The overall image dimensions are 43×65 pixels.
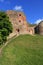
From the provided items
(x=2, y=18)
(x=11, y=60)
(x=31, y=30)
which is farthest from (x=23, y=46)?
(x=31, y=30)

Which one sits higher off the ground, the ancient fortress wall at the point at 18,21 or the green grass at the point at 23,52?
the ancient fortress wall at the point at 18,21

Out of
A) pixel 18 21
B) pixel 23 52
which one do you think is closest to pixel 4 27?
pixel 18 21

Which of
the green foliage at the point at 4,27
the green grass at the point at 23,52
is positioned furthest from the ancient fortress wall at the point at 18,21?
the green grass at the point at 23,52

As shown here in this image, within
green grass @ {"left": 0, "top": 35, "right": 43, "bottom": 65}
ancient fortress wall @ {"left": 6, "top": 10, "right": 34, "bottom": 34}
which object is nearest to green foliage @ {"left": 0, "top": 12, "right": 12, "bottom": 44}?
green grass @ {"left": 0, "top": 35, "right": 43, "bottom": 65}

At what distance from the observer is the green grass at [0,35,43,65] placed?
1747 inches

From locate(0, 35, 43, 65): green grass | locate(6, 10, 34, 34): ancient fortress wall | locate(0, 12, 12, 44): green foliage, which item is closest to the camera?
locate(0, 35, 43, 65): green grass

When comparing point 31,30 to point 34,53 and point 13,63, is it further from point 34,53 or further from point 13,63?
point 13,63

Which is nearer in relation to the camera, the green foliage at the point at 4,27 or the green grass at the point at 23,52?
the green grass at the point at 23,52

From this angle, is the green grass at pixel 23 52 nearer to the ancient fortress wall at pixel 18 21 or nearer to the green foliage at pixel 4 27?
the green foliage at pixel 4 27

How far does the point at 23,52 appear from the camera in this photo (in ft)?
159

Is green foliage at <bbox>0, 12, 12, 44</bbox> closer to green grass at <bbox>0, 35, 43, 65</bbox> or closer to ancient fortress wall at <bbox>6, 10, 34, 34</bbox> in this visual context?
green grass at <bbox>0, 35, 43, 65</bbox>

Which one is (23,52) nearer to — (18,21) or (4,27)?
(4,27)

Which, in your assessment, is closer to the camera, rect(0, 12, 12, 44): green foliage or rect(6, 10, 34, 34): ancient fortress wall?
rect(0, 12, 12, 44): green foliage

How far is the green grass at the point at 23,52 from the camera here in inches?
1747
